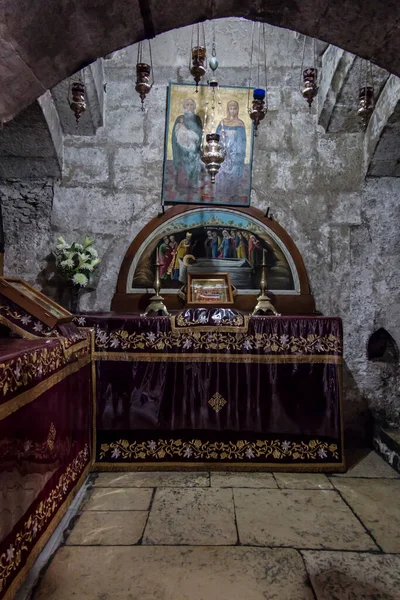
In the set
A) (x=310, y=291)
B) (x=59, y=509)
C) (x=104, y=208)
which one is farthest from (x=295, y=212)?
(x=59, y=509)

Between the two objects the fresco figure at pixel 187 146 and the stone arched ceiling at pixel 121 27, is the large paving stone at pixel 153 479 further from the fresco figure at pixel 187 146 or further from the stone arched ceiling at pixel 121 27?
the fresco figure at pixel 187 146

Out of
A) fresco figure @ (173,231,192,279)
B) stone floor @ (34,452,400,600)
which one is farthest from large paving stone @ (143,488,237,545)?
fresco figure @ (173,231,192,279)

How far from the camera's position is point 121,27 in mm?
2080

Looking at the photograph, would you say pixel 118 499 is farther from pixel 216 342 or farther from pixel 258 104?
pixel 258 104

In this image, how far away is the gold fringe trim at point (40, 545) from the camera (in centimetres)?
186

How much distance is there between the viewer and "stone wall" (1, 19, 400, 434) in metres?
4.61

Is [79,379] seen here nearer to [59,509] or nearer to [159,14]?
[59,509]

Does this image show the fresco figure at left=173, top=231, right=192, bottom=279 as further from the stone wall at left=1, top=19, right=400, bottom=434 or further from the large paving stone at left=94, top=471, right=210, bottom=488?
the large paving stone at left=94, top=471, right=210, bottom=488

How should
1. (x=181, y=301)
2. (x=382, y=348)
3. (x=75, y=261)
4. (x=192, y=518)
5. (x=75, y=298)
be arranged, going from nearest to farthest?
(x=192, y=518)
(x=75, y=261)
(x=75, y=298)
(x=181, y=301)
(x=382, y=348)

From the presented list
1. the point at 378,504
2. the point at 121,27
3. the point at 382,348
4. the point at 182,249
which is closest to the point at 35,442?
the point at 121,27

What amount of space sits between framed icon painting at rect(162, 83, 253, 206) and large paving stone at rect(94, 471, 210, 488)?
9.46 feet

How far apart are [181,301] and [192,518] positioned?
228cm

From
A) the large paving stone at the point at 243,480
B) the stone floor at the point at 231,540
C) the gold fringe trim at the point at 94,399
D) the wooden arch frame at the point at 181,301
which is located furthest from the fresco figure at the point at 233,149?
the stone floor at the point at 231,540

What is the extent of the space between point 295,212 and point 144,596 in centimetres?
394
